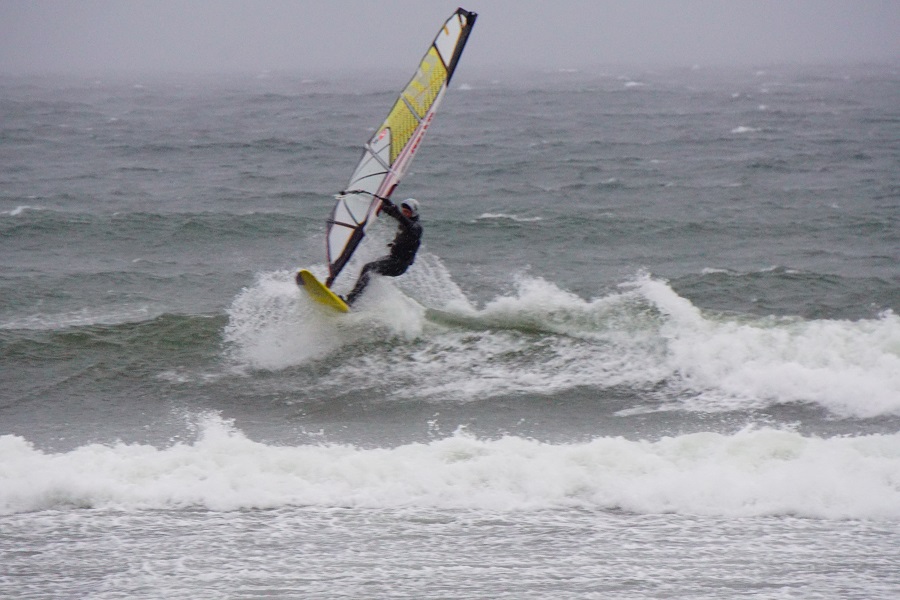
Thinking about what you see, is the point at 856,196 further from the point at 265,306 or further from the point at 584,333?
the point at 265,306

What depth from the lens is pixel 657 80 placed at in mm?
50875

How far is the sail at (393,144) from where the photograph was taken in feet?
31.8

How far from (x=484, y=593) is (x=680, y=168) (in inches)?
655

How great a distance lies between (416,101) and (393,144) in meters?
0.49

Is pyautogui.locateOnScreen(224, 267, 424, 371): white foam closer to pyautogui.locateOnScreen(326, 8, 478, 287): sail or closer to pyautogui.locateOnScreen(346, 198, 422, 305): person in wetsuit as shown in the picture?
pyautogui.locateOnScreen(346, 198, 422, 305): person in wetsuit

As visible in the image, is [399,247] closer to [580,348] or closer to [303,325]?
[303,325]

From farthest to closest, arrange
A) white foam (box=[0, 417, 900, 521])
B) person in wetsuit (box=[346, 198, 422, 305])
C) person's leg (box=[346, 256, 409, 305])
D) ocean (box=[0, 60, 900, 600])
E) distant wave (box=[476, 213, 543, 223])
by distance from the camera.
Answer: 1. distant wave (box=[476, 213, 543, 223])
2. person's leg (box=[346, 256, 409, 305])
3. person in wetsuit (box=[346, 198, 422, 305])
4. white foam (box=[0, 417, 900, 521])
5. ocean (box=[0, 60, 900, 600])

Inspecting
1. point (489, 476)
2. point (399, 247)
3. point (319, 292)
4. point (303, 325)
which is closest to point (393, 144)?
point (399, 247)

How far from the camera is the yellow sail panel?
974 centimetres

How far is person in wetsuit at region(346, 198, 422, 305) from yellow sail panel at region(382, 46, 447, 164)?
586mm

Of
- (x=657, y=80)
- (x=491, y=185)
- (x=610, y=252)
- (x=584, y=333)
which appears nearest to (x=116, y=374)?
(x=584, y=333)

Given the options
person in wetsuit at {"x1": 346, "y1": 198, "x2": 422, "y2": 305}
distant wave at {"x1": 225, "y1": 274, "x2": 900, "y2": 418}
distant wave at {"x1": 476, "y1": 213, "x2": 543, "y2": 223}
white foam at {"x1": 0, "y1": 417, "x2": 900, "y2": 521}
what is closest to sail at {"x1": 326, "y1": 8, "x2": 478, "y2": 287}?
person in wetsuit at {"x1": 346, "y1": 198, "x2": 422, "y2": 305}

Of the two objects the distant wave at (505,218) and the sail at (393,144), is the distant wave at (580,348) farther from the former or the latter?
the distant wave at (505,218)

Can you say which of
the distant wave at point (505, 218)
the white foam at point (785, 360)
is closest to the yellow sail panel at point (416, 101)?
the white foam at point (785, 360)
